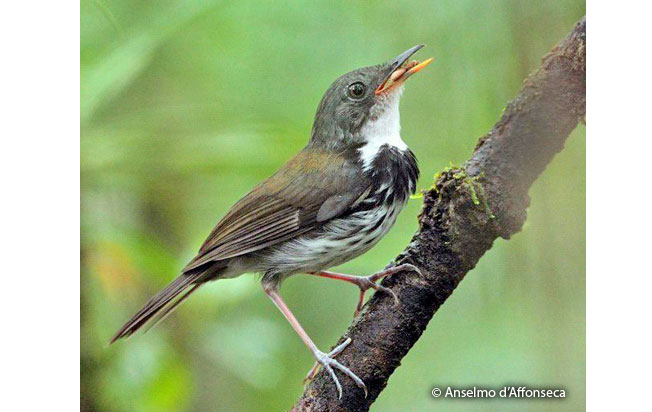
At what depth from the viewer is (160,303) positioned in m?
3.17

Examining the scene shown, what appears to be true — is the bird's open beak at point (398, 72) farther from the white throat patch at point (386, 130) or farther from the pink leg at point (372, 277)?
the pink leg at point (372, 277)

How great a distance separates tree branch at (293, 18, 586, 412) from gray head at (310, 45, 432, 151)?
698 millimetres

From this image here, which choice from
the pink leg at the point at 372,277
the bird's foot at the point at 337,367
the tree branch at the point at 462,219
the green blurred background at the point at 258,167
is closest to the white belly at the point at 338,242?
the pink leg at the point at 372,277

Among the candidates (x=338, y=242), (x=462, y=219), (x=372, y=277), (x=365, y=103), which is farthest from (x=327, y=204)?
(x=462, y=219)

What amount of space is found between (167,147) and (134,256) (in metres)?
0.56

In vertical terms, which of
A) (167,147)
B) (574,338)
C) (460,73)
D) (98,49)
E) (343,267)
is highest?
(98,49)

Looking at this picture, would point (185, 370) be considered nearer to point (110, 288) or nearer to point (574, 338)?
point (110, 288)

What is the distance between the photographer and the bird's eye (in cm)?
337

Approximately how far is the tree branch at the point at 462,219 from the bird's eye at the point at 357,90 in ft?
2.56

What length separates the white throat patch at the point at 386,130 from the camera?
3334 mm

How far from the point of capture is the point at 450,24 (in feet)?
12.1

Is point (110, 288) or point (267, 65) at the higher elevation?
point (267, 65)
